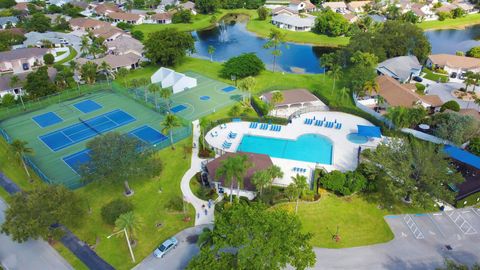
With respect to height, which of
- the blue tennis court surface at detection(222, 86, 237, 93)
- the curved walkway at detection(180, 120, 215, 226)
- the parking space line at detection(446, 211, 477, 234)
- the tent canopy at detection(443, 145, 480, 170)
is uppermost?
the tent canopy at detection(443, 145, 480, 170)

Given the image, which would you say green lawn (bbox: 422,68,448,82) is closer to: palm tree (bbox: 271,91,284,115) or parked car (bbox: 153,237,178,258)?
palm tree (bbox: 271,91,284,115)

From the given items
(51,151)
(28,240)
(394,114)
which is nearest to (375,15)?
(394,114)

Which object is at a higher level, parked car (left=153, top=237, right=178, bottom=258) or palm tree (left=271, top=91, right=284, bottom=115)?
palm tree (left=271, top=91, right=284, bottom=115)

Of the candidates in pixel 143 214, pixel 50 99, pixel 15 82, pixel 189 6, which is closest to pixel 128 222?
pixel 143 214

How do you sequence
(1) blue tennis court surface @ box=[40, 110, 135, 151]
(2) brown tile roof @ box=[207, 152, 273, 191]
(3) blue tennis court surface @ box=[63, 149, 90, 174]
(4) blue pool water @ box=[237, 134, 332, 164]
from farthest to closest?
1. (1) blue tennis court surface @ box=[40, 110, 135, 151]
2. (4) blue pool water @ box=[237, 134, 332, 164]
3. (3) blue tennis court surface @ box=[63, 149, 90, 174]
4. (2) brown tile roof @ box=[207, 152, 273, 191]

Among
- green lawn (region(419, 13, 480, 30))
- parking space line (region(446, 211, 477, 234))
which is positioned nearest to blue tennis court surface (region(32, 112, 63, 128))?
parking space line (region(446, 211, 477, 234))

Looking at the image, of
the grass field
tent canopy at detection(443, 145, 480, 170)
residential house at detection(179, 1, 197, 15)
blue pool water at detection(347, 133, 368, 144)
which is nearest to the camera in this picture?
tent canopy at detection(443, 145, 480, 170)

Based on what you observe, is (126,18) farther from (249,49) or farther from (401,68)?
(401,68)

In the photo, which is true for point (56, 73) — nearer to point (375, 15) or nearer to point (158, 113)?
point (158, 113)
